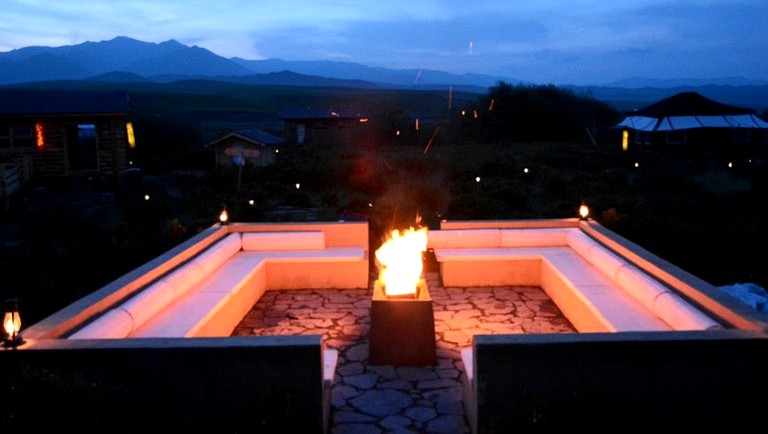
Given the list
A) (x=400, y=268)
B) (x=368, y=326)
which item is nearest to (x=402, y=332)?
(x=400, y=268)

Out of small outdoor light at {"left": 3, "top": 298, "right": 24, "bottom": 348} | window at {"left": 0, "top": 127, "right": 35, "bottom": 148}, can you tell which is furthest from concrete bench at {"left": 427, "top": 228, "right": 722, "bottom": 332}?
window at {"left": 0, "top": 127, "right": 35, "bottom": 148}

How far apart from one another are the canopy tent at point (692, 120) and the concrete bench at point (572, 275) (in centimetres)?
2697

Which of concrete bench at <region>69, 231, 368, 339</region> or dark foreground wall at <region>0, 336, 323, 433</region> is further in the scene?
concrete bench at <region>69, 231, 368, 339</region>

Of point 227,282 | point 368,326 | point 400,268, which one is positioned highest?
point 400,268

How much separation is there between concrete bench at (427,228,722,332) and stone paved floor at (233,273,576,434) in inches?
9.3

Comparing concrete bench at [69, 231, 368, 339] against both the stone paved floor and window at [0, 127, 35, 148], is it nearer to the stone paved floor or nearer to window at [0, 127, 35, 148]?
the stone paved floor

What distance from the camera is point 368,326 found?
7.66m

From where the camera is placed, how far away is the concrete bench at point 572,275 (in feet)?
19.4

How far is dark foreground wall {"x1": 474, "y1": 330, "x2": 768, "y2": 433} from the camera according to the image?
439cm

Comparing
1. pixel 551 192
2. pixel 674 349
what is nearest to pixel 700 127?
pixel 551 192

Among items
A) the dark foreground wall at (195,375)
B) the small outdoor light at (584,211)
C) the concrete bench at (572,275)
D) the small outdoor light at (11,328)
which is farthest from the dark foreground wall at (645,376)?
the small outdoor light at (584,211)

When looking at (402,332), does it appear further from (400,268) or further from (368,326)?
(368,326)

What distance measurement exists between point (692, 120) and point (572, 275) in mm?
29943

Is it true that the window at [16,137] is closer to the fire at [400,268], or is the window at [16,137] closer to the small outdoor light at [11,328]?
the fire at [400,268]
